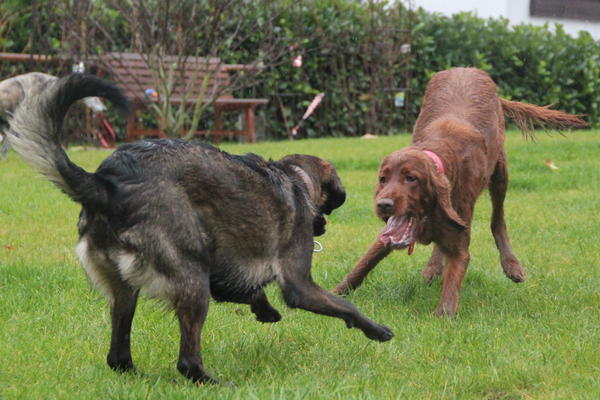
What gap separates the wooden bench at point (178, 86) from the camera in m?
12.5

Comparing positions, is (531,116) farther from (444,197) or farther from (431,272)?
(444,197)

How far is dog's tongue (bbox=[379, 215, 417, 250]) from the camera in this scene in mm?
4711

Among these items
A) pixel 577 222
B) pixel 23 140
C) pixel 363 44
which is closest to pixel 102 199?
pixel 23 140

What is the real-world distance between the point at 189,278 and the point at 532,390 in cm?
145

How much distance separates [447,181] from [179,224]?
2.00 m

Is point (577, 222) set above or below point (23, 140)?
below

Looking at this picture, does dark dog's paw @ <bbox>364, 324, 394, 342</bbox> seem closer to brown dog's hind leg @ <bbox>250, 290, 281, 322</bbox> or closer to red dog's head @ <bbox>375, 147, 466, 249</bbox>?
brown dog's hind leg @ <bbox>250, 290, 281, 322</bbox>

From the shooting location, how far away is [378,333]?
12.3 ft

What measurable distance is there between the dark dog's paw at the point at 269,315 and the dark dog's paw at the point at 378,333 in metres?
0.49

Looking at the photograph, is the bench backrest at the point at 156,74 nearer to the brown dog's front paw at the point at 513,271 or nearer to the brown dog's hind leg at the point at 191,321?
the brown dog's front paw at the point at 513,271

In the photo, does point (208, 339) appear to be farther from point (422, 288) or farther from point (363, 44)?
point (363, 44)

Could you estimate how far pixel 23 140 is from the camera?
305cm

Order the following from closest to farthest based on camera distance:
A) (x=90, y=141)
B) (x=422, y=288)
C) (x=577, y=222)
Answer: (x=422, y=288) → (x=577, y=222) → (x=90, y=141)

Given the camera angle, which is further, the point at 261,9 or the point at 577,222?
the point at 261,9
